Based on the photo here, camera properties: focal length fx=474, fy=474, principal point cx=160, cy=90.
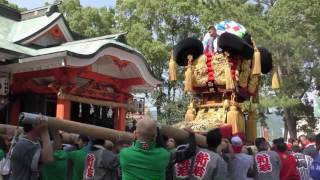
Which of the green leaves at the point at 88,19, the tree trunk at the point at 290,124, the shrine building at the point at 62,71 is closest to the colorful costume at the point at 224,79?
the shrine building at the point at 62,71

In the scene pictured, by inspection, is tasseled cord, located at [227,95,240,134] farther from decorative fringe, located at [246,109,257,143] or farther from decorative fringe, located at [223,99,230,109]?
decorative fringe, located at [246,109,257,143]

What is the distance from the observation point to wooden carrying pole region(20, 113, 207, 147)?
400 centimetres

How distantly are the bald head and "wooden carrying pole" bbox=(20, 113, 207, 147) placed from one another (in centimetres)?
56

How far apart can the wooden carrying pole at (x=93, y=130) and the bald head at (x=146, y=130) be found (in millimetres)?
556

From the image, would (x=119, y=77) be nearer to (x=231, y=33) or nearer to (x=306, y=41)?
(x=231, y=33)

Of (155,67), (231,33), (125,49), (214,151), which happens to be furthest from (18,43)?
(155,67)

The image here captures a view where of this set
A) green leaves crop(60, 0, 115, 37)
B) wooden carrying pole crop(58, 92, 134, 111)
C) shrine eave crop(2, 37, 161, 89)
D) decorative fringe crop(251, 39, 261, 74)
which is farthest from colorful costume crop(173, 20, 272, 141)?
green leaves crop(60, 0, 115, 37)

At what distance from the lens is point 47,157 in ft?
13.2

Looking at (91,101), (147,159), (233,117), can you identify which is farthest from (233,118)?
(147,159)

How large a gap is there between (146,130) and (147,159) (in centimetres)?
25

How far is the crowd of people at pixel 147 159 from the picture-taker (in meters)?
3.79

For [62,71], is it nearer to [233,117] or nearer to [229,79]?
[229,79]

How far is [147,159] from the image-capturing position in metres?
→ 3.77

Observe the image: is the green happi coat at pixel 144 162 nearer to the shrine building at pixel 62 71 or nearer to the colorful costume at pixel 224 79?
the colorful costume at pixel 224 79
